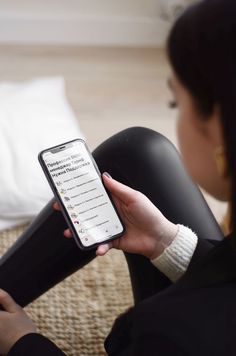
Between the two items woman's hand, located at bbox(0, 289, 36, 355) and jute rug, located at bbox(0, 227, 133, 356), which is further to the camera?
jute rug, located at bbox(0, 227, 133, 356)

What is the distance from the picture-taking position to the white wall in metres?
1.66

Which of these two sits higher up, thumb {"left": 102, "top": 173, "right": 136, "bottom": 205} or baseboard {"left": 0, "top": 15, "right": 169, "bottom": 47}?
baseboard {"left": 0, "top": 15, "right": 169, "bottom": 47}

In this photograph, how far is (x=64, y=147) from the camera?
786 millimetres

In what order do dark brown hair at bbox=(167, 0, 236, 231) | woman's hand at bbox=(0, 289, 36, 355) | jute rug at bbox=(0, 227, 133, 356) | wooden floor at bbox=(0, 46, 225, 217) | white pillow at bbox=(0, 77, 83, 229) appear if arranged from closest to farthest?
1. dark brown hair at bbox=(167, 0, 236, 231)
2. woman's hand at bbox=(0, 289, 36, 355)
3. jute rug at bbox=(0, 227, 133, 356)
4. white pillow at bbox=(0, 77, 83, 229)
5. wooden floor at bbox=(0, 46, 225, 217)

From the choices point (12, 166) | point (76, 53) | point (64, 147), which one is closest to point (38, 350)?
point (64, 147)

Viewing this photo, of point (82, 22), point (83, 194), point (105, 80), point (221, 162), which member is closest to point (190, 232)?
point (83, 194)

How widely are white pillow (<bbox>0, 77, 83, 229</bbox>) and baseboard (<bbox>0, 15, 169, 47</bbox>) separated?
383 mm

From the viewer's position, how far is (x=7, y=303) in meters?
0.77

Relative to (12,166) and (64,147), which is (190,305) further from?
(12,166)

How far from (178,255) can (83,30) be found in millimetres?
1213

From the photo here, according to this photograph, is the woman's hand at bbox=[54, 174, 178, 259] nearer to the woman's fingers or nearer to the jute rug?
the woman's fingers

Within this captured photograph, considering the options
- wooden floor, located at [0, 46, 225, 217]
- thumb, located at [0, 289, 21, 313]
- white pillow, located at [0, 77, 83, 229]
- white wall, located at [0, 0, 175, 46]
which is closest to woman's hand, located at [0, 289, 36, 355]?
thumb, located at [0, 289, 21, 313]

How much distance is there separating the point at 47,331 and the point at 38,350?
1.06 ft

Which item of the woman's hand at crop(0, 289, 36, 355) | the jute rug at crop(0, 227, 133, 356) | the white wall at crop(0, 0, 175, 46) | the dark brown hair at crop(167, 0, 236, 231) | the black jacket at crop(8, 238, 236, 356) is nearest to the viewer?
the dark brown hair at crop(167, 0, 236, 231)
